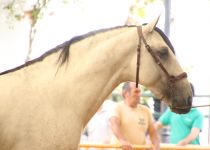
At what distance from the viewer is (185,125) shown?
6.98 meters

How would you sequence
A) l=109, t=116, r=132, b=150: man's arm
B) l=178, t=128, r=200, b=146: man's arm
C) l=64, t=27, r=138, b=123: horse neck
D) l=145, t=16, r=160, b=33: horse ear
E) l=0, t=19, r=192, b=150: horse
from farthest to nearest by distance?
1. l=178, t=128, r=200, b=146: man's arm
2. l=109, t=116, r=132, b=150: man's arm
3. l=145, t=16, r=160, b=33: horse ear
4. l=64, t=27, r=138, b=123: horse neck
5. l=0, t=19, r=192, b=150: horse

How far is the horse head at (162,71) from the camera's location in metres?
4.21

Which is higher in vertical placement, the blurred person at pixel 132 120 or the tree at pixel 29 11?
the tree at pixel 29 11

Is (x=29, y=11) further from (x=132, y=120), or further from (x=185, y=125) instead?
(x=132, y=120)

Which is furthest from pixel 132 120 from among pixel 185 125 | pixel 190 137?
pixel 185 125

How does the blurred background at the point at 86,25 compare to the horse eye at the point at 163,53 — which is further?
the blurred background at the point at 86,25

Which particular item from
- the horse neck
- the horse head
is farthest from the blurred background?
the horse neck

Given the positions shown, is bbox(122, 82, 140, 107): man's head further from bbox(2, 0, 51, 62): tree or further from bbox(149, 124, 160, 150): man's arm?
bbox(2, 0, 51, 62): tree

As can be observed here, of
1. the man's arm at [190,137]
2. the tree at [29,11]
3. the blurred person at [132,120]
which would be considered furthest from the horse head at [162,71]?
the tree at [29,11]

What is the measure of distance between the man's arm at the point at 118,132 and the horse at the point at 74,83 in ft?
5.13

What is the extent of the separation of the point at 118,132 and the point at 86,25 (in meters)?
4.20

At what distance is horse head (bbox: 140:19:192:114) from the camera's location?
421 cm

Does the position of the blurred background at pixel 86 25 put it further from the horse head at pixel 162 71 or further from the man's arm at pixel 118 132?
the horse head at pixel 162 71

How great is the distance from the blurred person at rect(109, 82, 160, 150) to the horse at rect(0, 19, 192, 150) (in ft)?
5.99
